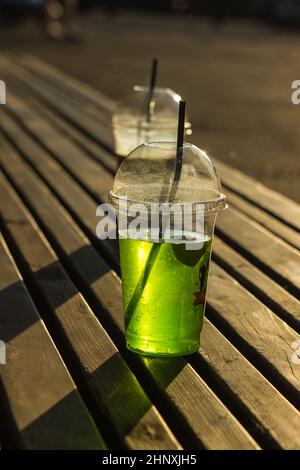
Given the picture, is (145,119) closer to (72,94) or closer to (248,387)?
(248,387)

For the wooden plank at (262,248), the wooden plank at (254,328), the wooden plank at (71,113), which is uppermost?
the wooden plank at (254,328)

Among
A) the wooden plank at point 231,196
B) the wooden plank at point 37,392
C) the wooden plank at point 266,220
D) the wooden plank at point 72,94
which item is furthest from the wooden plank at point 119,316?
the wooden plank at point 72,94

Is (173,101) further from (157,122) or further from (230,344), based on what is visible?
(230,344)

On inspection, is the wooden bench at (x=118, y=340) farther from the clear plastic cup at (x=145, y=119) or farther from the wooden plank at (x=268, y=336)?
the clear plastic cup at (x=145, y=119)

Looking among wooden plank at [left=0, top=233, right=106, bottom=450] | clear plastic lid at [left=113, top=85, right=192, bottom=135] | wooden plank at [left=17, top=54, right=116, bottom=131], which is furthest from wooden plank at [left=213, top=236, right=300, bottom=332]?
wooden plank at [left=17, top=54, right=116, bottom=131]

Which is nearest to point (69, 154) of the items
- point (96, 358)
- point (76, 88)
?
point (96, 358)
